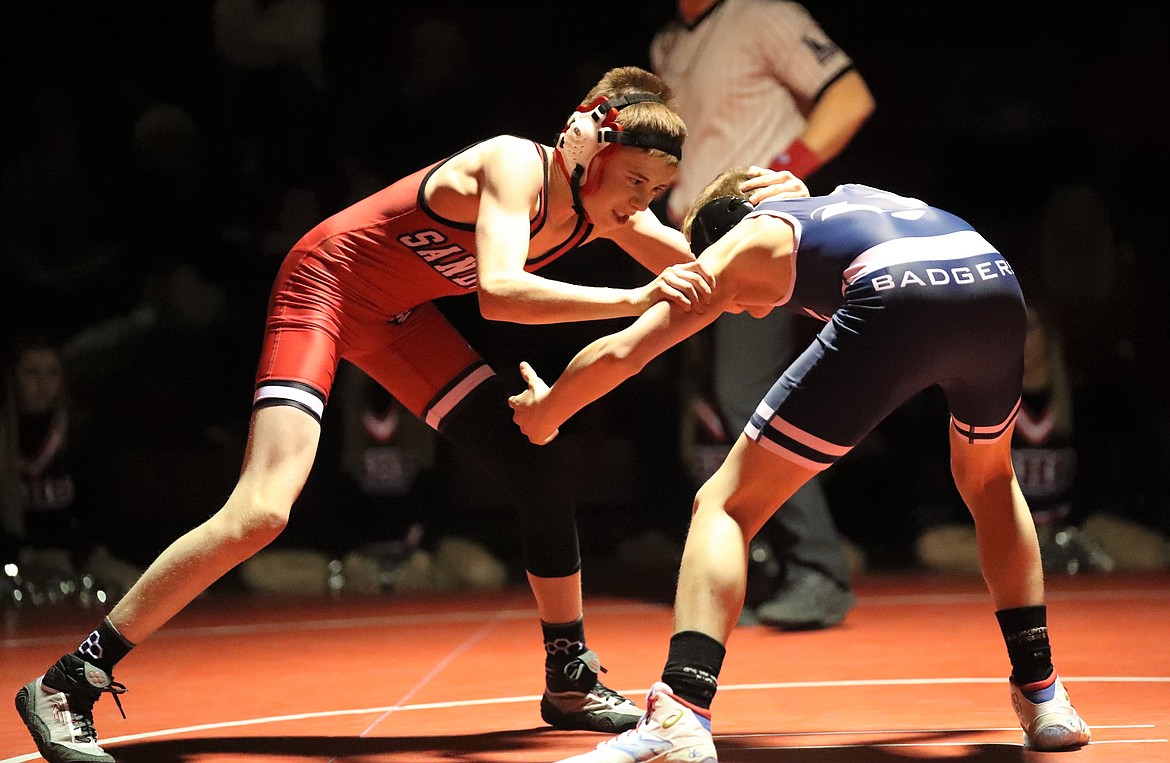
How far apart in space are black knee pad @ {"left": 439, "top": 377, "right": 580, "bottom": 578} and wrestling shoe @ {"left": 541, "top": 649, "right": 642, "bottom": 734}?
201 mm

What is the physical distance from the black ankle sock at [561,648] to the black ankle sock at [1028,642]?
0.85 metres

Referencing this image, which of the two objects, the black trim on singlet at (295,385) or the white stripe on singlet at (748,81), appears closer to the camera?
the black trim on singlet at (295,385)

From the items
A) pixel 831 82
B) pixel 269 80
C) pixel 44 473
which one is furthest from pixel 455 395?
pixel 269 80

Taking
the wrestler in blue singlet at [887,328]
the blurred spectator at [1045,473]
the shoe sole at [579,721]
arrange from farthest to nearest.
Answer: the blurred spectator at [1045,473] < the shoe sole at [579,721] < the wrestler in blue singlet at [887,328]

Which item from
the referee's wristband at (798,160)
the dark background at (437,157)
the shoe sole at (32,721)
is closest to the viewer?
the shoe sole at (32,721)

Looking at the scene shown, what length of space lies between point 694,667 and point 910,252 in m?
0.77

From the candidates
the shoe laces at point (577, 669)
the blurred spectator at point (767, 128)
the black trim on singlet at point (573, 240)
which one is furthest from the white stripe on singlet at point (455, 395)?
the blurred spectator at point (767, 128)

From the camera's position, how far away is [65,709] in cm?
257

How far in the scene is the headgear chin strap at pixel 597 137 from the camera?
2.75m

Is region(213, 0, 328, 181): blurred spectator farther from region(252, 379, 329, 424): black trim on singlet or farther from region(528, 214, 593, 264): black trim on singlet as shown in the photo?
region(252, 379, 329, 424): black trim on singlet

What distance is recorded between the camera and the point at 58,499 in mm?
5566

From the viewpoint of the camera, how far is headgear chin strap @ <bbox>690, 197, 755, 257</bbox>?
8.57 ft

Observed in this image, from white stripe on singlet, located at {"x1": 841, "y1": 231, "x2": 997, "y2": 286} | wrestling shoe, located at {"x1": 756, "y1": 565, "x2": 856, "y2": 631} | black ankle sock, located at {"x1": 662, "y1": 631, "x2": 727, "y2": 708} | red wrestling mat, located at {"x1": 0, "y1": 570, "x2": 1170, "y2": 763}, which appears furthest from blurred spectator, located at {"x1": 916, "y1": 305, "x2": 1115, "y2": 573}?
black ankle sock, located at {"x1": 662, "y1": 631, "x2": 727, "y2": 708}

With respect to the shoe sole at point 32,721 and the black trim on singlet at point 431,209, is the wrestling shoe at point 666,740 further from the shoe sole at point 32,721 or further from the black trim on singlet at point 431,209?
the black trim on singlet at point 431,209
